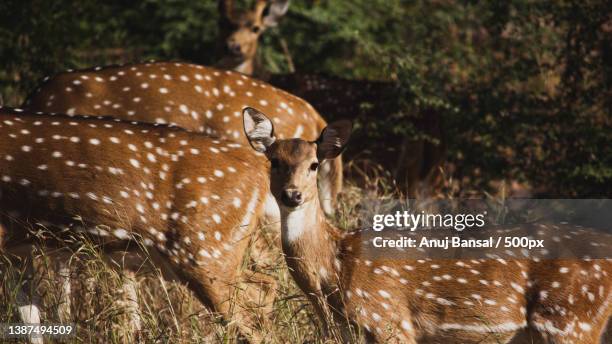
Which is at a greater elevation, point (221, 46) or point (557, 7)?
point (557, 7)

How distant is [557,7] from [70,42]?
14.9 feet

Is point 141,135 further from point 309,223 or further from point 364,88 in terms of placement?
point 364,88

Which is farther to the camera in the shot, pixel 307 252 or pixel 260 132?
pixel 260 132

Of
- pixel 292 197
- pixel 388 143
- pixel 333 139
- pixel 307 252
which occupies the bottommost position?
pixel 388 143

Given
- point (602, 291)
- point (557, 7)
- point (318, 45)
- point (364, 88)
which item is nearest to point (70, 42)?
point (364, 88)

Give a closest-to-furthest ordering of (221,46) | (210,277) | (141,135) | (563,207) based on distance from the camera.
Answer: (210,277) < (141,135) < (563,207) < (221,46)

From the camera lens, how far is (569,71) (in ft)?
25.8

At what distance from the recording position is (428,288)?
192 inches

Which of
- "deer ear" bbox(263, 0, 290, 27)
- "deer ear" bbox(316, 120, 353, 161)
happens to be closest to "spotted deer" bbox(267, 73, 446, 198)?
"deer ear" bbox(263, 0, 290, 27)

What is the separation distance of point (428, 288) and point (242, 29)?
5401 mm

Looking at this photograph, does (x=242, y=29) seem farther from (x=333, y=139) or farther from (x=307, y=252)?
(x=307, y=252)

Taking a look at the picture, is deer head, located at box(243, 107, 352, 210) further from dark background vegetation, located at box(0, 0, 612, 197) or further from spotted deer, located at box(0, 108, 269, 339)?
dark background vegetation, located at box(0, 0, 612, 197)

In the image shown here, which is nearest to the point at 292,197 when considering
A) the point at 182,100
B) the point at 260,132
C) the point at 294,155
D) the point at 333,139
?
the point at 294,155

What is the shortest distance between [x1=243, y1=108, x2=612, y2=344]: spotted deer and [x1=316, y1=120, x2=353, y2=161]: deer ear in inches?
0.4
